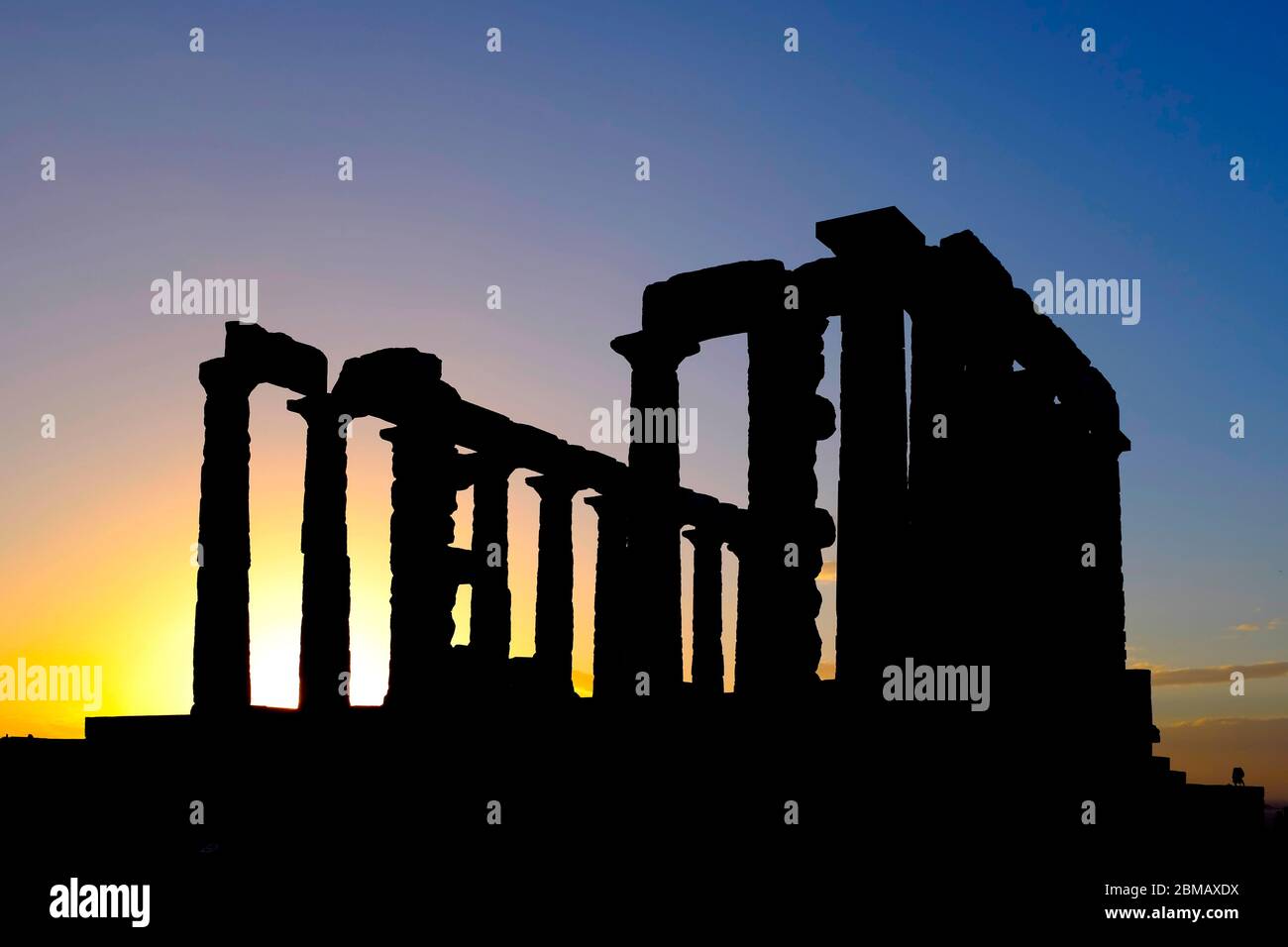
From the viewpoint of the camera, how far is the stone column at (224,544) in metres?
27.1

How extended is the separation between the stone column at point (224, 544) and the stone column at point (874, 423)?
12519 millimetres

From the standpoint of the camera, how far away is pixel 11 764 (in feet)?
66.5

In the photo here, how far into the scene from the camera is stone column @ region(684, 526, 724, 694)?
135 feet

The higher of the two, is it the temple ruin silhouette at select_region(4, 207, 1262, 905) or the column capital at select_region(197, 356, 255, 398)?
the column capital at select_region(197, 356, 255, 398)

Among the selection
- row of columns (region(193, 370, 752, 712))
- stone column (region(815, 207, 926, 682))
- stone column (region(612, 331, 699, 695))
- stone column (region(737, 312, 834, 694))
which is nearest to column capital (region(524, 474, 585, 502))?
row of columns (region(193, 370, 752, 712))

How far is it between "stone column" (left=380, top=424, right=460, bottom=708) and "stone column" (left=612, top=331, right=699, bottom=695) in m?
4.88

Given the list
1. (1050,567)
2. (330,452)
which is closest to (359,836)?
(330,452)

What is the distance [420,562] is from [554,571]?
825 centimetres

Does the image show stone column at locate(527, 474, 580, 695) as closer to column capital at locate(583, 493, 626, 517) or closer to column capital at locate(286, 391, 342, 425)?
column capital at locate(583, 493, 626, 517)

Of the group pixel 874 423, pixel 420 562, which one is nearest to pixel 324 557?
pixel 420 562

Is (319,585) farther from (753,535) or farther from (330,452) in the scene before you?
(753,535)

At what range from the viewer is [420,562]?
96.6 feet
